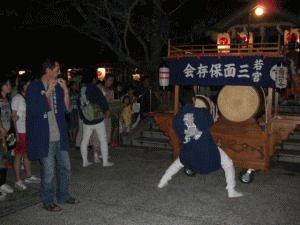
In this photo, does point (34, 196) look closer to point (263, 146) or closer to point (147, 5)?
point (263, 146)

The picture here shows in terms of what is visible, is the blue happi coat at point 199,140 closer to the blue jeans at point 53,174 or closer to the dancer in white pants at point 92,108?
the blue jeans at point 53,174

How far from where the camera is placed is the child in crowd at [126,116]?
980 centimetres

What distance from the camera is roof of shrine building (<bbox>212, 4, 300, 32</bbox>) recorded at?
47.0 ft

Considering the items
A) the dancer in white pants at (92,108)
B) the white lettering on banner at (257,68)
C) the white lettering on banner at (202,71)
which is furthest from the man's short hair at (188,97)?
the dancer in white pants at (92,108)

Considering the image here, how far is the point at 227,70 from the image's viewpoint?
20.2ft

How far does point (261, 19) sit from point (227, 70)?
993 cm

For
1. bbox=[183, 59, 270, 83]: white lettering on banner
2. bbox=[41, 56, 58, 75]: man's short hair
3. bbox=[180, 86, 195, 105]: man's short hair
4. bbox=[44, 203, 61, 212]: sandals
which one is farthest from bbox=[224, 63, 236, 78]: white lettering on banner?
bbox=[44, 203, 61, 212]: sandals

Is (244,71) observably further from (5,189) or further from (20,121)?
(5,189)

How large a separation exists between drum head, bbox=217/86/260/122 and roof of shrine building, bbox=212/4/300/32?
8.23 metres

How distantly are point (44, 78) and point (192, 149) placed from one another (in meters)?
2.30

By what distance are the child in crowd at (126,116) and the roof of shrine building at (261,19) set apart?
625cm

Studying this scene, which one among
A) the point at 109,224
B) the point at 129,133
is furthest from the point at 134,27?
the point at 109,224

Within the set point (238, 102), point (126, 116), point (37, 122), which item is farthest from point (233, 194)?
point (126, 116)

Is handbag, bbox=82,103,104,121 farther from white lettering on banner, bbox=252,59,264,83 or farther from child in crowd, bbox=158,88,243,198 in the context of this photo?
white lettering on banner, bbox=252,59,264,83
